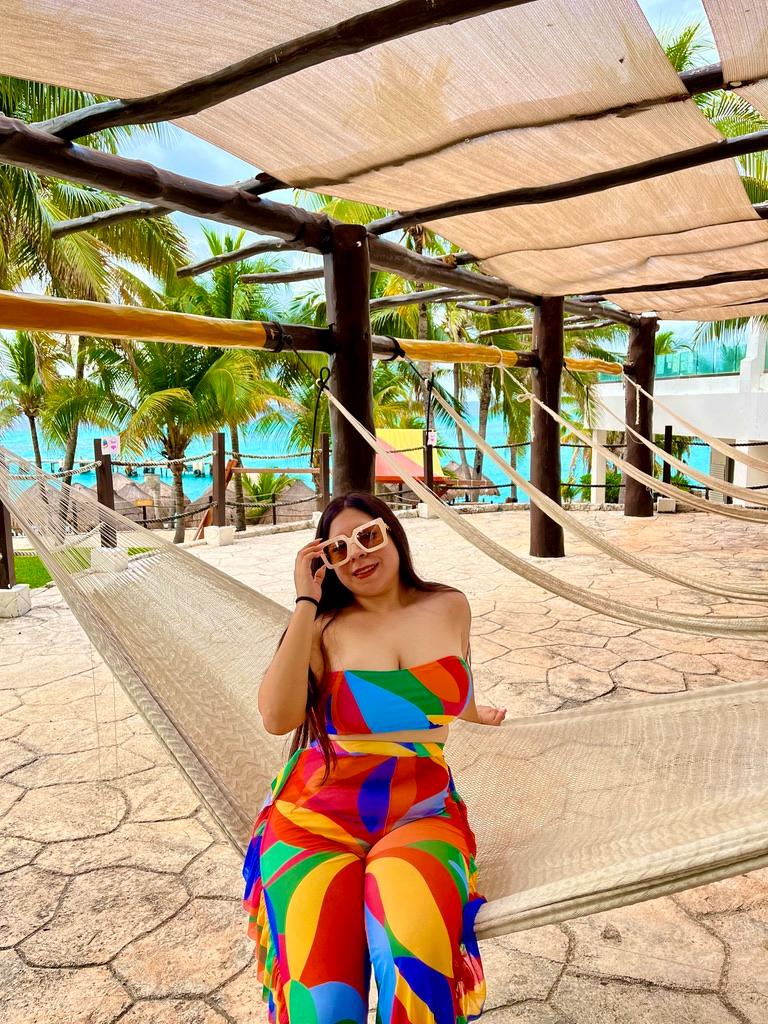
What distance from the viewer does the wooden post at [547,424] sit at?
397cm

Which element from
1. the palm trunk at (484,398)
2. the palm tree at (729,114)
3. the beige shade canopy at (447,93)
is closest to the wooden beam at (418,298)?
the beige shade canopy at (447,93)

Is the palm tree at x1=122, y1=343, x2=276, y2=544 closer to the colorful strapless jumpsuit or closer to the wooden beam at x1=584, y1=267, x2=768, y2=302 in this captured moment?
the wooden beam at x1=584, y1=267, x2=768, y2=302

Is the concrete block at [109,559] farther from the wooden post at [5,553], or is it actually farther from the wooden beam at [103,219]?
the wooden post at [5,553]

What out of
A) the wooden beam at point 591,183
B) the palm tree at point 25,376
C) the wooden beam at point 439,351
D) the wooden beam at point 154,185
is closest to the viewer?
the wooden beam at point 154,185

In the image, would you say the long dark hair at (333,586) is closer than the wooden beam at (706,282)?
Yes

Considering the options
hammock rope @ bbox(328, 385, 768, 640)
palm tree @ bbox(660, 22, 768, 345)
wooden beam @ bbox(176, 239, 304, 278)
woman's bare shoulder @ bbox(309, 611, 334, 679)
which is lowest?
hammock rope @ bbox(328, 385, 768, 640)

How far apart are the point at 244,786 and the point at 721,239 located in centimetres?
250

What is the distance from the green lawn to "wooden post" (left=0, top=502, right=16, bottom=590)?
2.67 feet

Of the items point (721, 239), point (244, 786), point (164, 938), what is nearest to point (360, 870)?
point (244, 786)

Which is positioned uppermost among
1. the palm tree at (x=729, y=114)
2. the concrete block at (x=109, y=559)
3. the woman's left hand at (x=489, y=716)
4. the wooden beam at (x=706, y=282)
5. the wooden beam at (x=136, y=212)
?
the palm tree at (x=729, y=114)

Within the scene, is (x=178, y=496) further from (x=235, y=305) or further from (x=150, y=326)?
(x=150, y=326)

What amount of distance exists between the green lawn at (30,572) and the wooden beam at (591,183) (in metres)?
2.99

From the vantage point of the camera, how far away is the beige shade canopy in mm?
1228

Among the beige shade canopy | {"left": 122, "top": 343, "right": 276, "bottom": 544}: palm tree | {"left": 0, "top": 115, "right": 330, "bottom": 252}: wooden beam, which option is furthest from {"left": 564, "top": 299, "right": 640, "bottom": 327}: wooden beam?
{"left": 122, "top": 343, "right": 276, "bottom": 544}: palm tree
